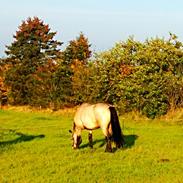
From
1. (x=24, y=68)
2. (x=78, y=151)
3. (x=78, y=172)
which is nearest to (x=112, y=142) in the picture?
(x=78, y=151)

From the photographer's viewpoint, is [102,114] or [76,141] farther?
[76,141]

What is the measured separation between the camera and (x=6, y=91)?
142 feet

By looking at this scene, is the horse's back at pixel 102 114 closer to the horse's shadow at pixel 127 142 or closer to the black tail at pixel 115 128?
the black tail at pixel 115 128

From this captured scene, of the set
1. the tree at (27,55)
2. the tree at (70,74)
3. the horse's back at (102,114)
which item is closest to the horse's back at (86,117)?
the horse's back at (102,114)

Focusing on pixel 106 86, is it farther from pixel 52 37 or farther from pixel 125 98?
pixel 52 37

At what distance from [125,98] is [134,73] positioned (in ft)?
6.08

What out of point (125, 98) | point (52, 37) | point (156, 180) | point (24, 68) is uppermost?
point (52, 37)

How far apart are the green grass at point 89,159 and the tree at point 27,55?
809 inches

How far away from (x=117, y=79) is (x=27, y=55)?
67.6 feet

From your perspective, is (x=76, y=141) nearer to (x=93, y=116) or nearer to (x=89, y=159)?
(x=93, y=116)

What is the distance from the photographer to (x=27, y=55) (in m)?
47.5

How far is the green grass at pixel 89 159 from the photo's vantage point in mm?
10984

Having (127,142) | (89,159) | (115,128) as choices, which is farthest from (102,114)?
(127,142)

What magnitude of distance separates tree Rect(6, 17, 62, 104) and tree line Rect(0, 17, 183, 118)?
143 mm
